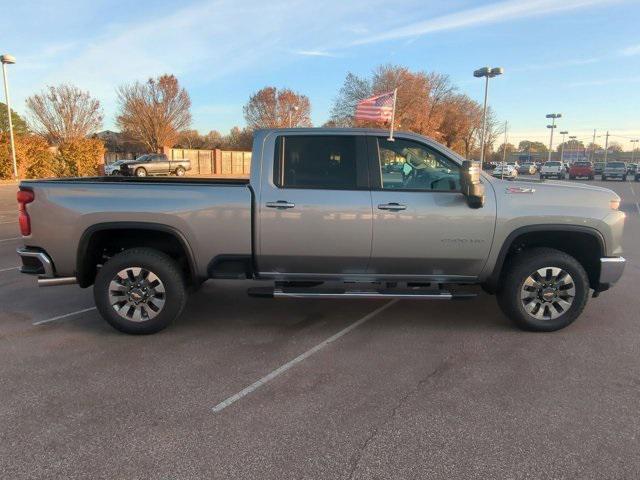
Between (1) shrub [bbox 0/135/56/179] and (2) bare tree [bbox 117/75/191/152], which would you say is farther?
(2) bare tree [bbox 117/75/191/152]

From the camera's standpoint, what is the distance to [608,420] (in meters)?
3.30

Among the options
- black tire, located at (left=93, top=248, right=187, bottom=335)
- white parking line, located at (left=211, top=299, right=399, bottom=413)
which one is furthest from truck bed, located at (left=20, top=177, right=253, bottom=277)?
white parking line, located at (left=211, top=299, right=399, bottom=413)

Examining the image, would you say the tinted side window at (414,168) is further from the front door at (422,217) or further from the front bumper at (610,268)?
the front bumper at (610,268)

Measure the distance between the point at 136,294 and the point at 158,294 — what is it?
20 centimetres

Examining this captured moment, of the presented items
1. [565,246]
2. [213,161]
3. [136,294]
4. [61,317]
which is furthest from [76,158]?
[565,246]

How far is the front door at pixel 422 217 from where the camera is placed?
4.66m

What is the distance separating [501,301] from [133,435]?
359 centimetres

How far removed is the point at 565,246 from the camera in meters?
5.14

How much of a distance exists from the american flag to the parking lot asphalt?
262cm

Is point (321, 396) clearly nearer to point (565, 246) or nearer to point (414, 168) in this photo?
point (414, 168)

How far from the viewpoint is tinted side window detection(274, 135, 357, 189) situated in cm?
474

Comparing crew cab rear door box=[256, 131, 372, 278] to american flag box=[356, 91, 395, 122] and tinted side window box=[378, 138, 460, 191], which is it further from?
american flag box=[356, 91, 395, 122]

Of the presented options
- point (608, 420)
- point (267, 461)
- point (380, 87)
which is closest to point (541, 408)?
point (608, 420)

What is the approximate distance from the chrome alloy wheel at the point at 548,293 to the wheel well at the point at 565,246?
30 centimetres
